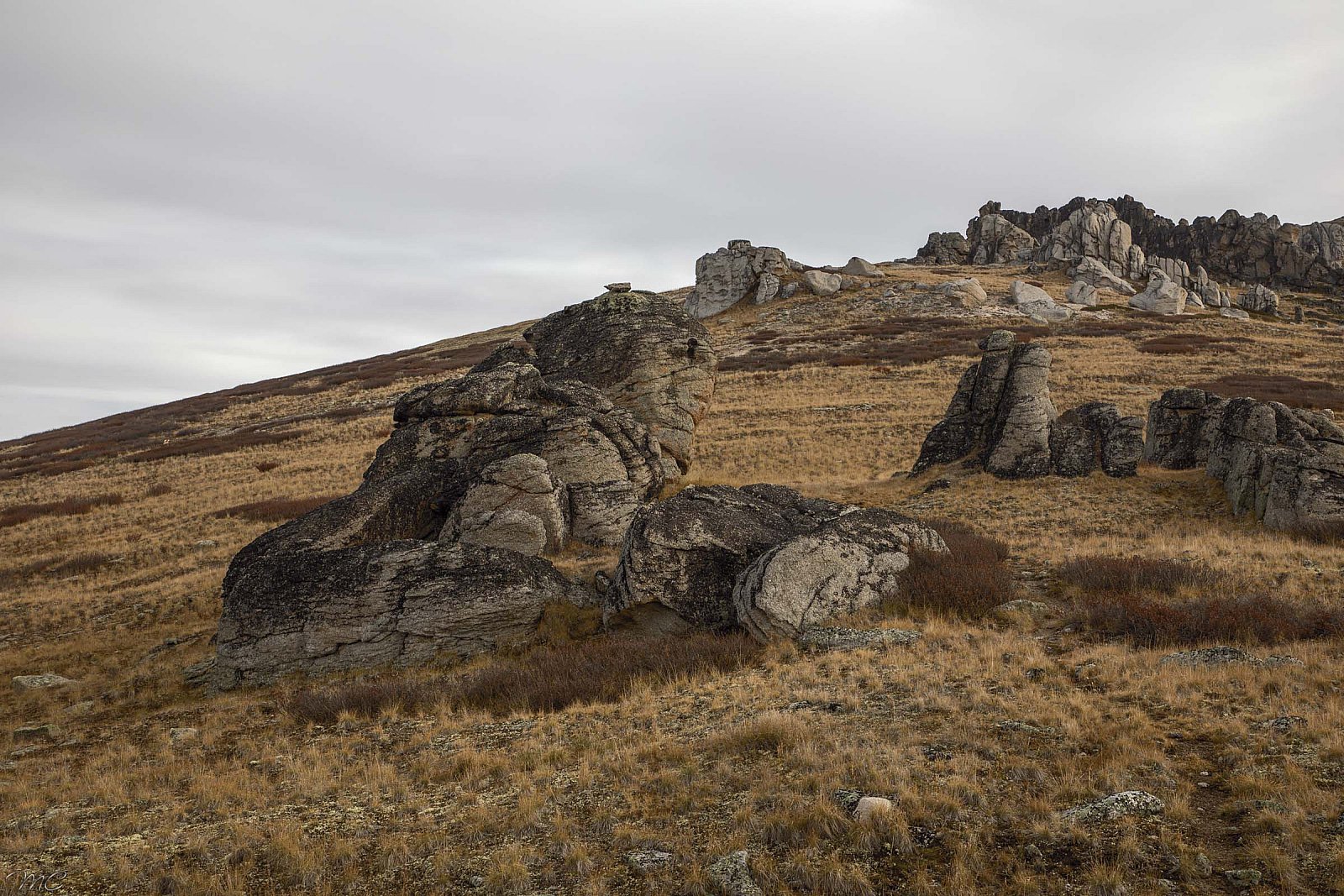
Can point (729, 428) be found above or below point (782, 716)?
above

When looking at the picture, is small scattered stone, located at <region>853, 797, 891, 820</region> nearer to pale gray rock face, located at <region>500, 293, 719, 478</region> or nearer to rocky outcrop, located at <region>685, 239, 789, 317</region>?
pale gray rock face, located at <region>500, 293, 719, 478</region>

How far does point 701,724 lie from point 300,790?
5542 millimetres

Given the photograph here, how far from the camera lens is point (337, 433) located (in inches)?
Result: 2167

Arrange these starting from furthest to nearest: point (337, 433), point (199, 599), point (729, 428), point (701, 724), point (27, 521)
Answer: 1. point (337, 433)
2. point (729, 428)
3. point (27, 521)
4. point (199, 599)
5. point (701, 724)

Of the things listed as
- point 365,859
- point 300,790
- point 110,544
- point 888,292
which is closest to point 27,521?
point 110,544

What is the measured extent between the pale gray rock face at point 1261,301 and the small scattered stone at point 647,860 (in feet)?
400

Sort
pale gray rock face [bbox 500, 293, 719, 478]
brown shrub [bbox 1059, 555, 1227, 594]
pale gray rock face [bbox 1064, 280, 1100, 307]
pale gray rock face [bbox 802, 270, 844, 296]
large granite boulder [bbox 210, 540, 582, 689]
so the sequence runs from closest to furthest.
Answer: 1. brown shrub [bbox 1059, 555, 1227, 594]
2. large granite boulder [bbox 210, 540, 582, 689]
3. pale gray rock face [bbox 500, 293, 719, 478]
4. pale gray rock face [bbox 1064, 280, 1100, 307]
5. pale gray rock face [bbox 802, 270, 844, 296]

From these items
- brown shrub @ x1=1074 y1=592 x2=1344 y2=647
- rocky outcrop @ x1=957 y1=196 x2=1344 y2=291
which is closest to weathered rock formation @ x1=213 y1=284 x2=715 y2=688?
brown shrub @ x1=1074 y1=592 x2=1344 y2=647

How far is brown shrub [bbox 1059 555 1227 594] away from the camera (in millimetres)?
15641

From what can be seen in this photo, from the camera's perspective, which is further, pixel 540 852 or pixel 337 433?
pixel 337 433

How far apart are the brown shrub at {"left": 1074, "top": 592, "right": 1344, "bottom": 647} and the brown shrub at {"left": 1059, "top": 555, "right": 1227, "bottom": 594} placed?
1106 mm

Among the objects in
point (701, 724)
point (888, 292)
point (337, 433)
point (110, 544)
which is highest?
point (888, 292)

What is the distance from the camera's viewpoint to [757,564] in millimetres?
15672

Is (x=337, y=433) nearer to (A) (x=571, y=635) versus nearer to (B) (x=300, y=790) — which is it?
(A) (x=571, y=635)
